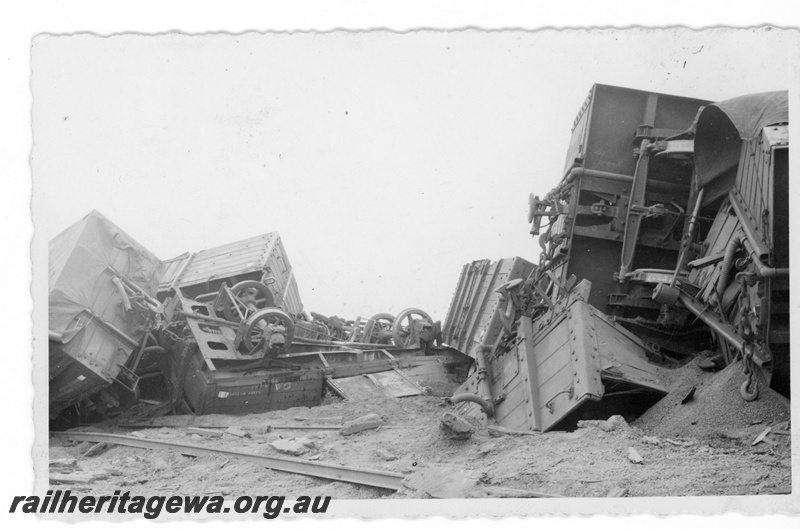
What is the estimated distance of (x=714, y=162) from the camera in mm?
6586

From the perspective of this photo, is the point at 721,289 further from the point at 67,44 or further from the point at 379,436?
the point at 67,44

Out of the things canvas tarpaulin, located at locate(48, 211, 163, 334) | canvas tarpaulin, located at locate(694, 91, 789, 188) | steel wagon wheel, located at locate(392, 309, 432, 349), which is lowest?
steel wagon wheel, located at locate(392, 309, 432, 349)

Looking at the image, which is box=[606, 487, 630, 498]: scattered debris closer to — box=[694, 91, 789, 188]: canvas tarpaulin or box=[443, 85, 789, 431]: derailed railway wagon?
box=[443, 85, 789, 431]: derailed railway wagon

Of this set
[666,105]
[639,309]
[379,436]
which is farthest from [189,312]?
[666,105]

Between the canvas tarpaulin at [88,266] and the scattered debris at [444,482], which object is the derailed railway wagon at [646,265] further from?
the canvas tarpaulin at [88,266]

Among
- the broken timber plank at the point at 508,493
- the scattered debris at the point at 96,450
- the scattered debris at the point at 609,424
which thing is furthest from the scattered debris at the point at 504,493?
the scattered debris at the point at 96,450

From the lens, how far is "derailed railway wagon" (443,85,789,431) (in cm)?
533

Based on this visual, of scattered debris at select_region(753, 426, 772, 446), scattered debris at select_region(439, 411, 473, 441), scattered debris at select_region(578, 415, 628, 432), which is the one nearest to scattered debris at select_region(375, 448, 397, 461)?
scattered debris at select_region(439, 411, 473, 441)

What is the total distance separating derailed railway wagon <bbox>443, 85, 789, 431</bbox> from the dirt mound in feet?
0.41

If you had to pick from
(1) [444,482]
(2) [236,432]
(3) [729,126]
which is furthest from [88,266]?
(3) [729,126]

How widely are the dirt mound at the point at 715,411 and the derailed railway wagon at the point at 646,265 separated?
0.12 metres

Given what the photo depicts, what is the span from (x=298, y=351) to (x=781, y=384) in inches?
273

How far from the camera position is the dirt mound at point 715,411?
5.22m

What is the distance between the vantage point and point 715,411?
5574mm
